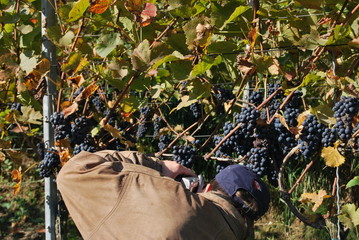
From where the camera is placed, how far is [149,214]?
187cm

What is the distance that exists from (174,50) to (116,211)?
957mm

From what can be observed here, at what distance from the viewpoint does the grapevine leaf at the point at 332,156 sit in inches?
89.0

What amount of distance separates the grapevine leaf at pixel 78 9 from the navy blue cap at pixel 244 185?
106cm

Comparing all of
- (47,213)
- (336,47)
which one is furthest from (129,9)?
(47,213)

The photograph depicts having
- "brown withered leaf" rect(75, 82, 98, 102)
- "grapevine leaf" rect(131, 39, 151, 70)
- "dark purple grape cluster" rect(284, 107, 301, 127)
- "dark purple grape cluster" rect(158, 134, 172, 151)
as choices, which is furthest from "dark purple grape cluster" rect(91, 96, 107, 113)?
"dark purple grape cluster" rect(284, 107, 301, 127)

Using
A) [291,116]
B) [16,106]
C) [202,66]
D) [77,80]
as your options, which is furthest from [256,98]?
[16,106]

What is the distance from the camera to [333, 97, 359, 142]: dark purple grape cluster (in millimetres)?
2200

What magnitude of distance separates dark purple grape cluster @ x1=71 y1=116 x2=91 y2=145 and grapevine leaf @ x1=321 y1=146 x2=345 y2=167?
4.26 feet

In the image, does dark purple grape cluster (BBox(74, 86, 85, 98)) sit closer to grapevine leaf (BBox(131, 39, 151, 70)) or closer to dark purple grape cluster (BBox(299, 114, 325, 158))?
grapevine leaf (BBox(131, 39, 151, 70))

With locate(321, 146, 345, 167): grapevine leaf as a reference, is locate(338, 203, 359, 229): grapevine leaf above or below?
below

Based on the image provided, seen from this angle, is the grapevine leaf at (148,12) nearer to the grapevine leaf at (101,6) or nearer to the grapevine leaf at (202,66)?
the grapevine leaf at (101,6)

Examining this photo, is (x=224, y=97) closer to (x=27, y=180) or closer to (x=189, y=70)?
(x=189, y=70)

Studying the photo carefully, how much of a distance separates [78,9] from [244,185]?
3.88 feet

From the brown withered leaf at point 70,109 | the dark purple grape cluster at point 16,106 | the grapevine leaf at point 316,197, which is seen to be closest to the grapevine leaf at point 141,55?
the brown withered leaf at point 70,109
